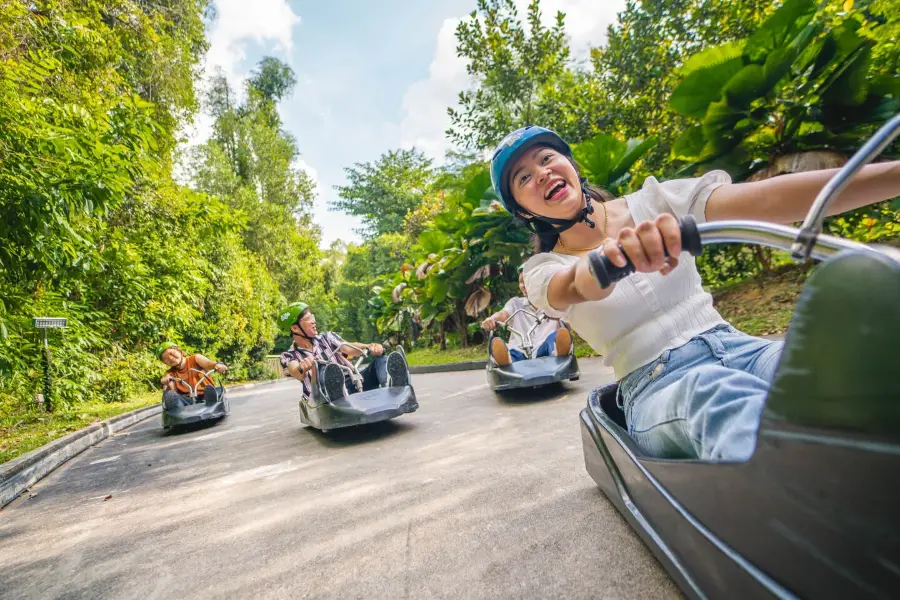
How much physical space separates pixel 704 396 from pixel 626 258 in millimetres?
372

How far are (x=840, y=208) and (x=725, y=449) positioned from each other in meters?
0.74

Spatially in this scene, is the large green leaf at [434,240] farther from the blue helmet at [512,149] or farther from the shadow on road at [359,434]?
the blue helmet at [512,149]

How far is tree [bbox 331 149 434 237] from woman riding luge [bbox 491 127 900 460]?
25.1 m

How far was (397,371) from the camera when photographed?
12.0ft

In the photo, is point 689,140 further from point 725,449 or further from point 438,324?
point 438,324

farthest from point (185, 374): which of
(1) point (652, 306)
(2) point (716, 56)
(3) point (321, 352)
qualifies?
(2) point (716, 56)

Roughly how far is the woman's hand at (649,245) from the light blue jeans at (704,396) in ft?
0.87

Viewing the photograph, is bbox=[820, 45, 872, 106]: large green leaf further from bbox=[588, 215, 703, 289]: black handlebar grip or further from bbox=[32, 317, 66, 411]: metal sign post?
bbox=[32, 317, 66, 411]: metal sign post

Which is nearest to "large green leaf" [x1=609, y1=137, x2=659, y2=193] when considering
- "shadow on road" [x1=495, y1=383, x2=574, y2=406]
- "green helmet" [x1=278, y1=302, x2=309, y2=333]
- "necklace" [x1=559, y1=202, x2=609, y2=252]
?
"shadow on road" [x1=495, y1=383, x2=574, y2=406]

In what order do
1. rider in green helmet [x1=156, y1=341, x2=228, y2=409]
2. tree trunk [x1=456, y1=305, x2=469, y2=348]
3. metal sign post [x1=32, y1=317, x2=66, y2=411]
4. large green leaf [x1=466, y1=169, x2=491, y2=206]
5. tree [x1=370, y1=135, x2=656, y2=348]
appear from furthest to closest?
tree trunk [x1=456, y1=305, x2=469, y2=348] → large green leaf [x1=466, y1=169, x2=491, y2=206] → tree [x1=370, y1=135, x2=656, y2=348] → rider in green helmet [x1=156, y1=341, x2=228, y2=409] → metal sign post [x1=32, y1=317, x2=66, y2=411]

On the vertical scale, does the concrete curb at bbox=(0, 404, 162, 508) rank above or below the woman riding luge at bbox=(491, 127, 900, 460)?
below

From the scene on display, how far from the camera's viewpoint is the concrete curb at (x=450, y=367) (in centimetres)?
814

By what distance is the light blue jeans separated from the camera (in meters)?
0.80

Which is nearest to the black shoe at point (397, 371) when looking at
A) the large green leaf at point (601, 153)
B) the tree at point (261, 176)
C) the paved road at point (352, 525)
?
the paved road at point (352, 525)
